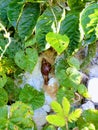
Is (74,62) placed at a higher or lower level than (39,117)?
higher

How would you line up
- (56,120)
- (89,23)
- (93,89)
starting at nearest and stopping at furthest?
(56,120), (89,23), (93,89)

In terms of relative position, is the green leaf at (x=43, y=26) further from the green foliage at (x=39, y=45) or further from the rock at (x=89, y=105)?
the rock at (x=89, y=105)

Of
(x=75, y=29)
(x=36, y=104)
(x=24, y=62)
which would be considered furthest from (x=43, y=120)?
(x=75, y=29)

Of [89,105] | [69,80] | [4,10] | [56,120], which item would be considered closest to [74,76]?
[69,80]

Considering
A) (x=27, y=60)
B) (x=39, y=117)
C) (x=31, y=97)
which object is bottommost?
(x=39, y=117)

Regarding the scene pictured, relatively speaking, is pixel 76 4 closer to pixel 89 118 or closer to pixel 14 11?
pixel 14 11

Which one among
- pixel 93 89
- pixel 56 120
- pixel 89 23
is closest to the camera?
pixel 56 120

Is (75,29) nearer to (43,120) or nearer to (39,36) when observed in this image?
(39,36)
